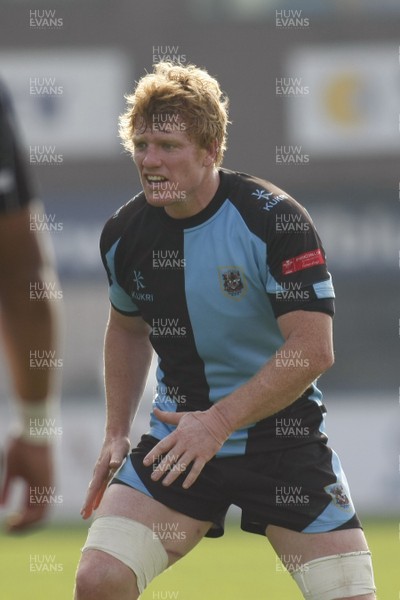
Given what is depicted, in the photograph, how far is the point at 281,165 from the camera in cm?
1534

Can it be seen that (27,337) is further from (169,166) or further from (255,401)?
(169,166)

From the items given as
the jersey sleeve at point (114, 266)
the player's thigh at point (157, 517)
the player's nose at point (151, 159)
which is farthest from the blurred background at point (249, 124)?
the player's nose at point (151, 159)

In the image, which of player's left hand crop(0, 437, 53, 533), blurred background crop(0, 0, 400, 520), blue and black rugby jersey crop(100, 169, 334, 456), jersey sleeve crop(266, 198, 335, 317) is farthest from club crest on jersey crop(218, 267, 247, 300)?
blurred background crop(0, 0, 400, 520)

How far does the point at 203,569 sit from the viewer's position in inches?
402

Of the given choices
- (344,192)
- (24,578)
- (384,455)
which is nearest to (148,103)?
(24,578)

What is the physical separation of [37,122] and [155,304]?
35.7ft

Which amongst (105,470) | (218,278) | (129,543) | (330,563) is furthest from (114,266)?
(330,563)

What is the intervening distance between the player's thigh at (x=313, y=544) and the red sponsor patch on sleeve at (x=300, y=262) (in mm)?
915

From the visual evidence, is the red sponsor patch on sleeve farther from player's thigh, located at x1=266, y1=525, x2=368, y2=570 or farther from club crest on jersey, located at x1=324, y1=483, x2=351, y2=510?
player's thigh, located at x1=266, y1=525, x2=368, y2=570

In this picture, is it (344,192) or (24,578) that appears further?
(344,192)

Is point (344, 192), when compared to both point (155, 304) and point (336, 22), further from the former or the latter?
point (155, 304)

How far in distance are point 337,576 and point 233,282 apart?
1.07 m

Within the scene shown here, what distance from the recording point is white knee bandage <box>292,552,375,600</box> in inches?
175

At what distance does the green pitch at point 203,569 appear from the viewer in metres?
8.81
